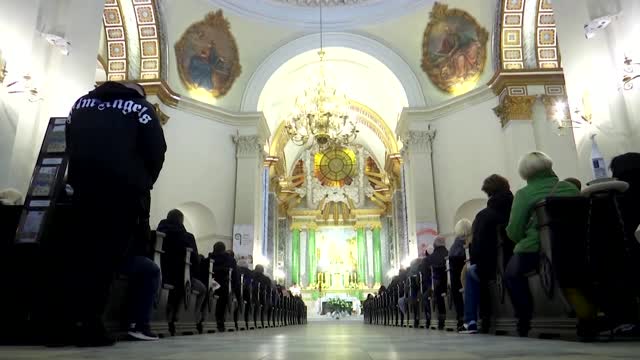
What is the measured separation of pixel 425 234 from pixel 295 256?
1065cm

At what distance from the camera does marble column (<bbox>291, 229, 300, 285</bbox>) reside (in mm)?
22138

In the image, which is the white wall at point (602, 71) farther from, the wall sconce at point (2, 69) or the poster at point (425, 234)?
the wall sconce at point (2, 69)

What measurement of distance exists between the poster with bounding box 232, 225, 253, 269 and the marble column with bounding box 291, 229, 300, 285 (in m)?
9.46

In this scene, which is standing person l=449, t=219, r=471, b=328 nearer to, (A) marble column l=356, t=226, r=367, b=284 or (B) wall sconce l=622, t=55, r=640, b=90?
(B) wall sconce l=622, t=55, r=640, b=90

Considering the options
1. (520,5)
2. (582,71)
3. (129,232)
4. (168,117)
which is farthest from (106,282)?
(520,5)

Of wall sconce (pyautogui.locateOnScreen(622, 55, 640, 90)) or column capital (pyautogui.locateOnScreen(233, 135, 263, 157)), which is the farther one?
column capital (pyautogui.locateOnScreen(233, 135, 263, 157))

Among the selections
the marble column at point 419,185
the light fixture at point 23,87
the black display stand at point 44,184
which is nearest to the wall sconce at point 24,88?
the light fixture at point 23,87

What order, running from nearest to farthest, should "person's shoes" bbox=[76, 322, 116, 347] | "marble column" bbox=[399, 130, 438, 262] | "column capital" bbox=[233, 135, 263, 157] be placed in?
"person's shoes" bbox=[76, 322, 116, 347] < "marble column" bbox=[399, 130, 438, 262] < "column capital" bbox=[233, 135, 263, 157]

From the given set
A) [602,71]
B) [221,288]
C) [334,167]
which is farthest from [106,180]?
[334,167]

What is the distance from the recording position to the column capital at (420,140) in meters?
13.7

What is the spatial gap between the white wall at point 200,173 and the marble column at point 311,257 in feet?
32.1

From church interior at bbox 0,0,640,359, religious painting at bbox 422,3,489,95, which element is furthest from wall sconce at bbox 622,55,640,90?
religious painting at bbox 422,3,489,95

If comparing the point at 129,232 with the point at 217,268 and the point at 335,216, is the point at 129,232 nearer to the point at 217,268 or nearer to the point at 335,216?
the point at 217,268

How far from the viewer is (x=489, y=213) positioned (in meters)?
3.98
